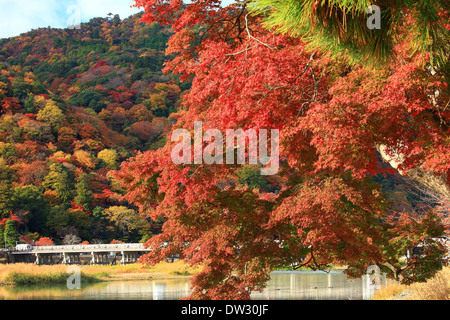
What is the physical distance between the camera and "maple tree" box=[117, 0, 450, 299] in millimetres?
A: 5934

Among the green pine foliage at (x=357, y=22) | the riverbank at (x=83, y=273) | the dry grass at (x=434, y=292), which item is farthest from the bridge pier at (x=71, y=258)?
the green pine foliage at (x=357, y=22)

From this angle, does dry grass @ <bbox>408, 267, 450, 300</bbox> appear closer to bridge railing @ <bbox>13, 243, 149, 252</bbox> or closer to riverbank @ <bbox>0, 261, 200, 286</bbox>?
riverbank @ <bbox>0, 261, 200, 286</bbox>

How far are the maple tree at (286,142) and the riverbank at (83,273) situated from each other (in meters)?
17.3

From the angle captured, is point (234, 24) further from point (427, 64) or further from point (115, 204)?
point (115, 204)

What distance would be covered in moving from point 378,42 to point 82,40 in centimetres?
11592

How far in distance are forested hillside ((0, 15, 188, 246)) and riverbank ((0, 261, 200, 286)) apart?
414 inches

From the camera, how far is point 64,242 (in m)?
48.6

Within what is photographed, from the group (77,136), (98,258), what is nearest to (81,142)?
(77,136)

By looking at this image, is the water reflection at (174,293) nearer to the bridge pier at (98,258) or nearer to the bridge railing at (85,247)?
the bridge railing at (85,247)

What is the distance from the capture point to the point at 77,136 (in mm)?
62406

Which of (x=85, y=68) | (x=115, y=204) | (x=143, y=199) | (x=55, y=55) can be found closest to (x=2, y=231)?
(x=115, y=204)

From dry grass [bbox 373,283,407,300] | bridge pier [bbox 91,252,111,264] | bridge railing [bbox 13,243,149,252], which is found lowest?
bridge pier [bbox 91,252,111,264]

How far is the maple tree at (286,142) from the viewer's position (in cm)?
593

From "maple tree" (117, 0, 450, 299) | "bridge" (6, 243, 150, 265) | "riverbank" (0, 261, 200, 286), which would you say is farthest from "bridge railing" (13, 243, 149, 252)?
"maple tree" (117, 0, 450, 299)
